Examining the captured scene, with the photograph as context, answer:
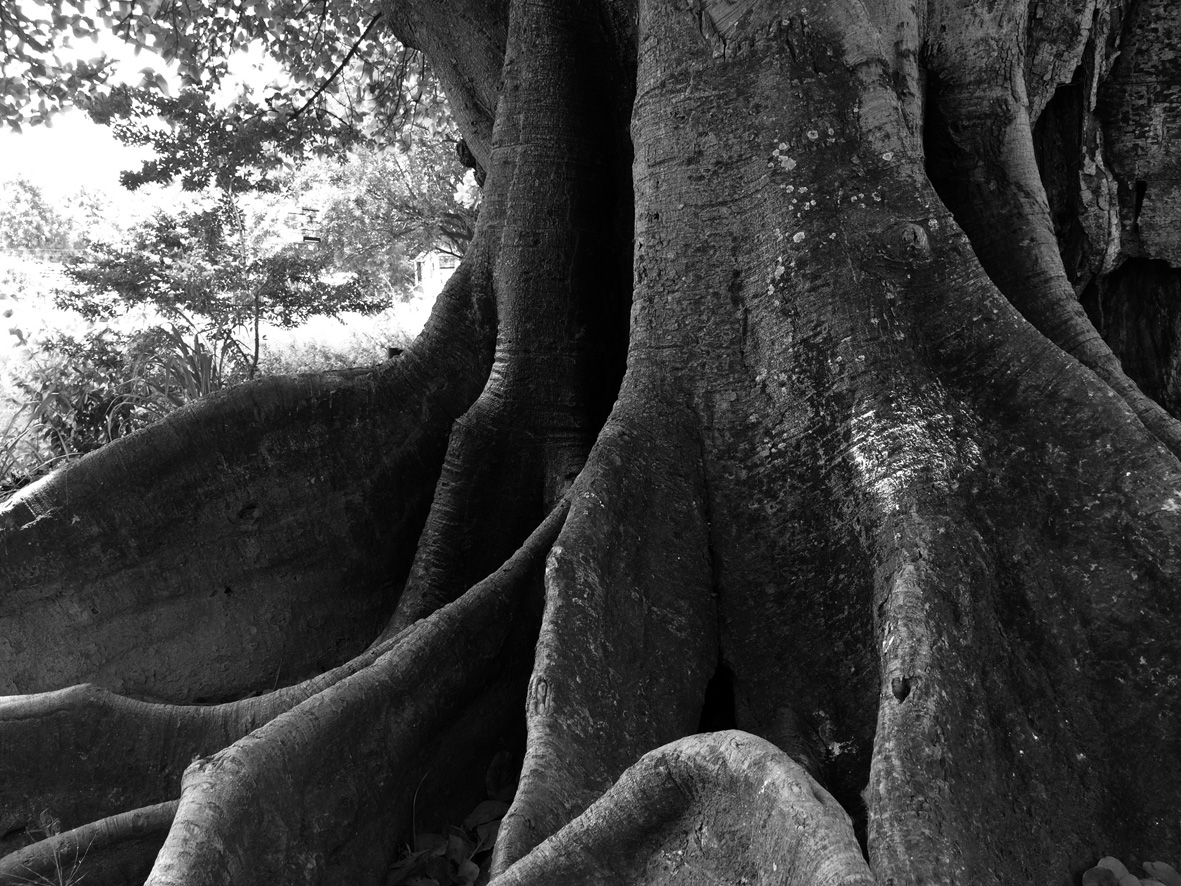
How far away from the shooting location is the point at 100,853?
2.97 meters

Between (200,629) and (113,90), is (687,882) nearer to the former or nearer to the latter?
(200,629)

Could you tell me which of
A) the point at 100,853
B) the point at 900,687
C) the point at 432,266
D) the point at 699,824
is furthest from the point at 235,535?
the point at 432,266

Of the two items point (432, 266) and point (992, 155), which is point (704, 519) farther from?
point (432, 266)

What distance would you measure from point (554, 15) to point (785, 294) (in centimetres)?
251

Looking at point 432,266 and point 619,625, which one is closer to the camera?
point 619,625

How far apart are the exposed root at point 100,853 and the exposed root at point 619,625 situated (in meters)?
1.35

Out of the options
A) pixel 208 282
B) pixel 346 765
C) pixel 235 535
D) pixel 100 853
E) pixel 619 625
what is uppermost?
pixel 208 282

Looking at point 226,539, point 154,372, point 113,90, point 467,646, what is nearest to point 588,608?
point 467,646

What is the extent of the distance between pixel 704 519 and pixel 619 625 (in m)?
0.53

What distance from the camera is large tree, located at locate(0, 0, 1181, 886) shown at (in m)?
2.38

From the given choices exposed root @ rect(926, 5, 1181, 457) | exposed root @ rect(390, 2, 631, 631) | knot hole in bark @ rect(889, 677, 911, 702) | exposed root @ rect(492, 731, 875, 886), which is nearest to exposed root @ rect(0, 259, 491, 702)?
exposed root @ rect(390, 2, 631, 631)

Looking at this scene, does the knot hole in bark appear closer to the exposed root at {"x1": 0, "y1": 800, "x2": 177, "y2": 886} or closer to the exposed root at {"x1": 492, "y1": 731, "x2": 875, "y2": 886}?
the exposed root at {"x1": 492, "y1": 731, "x2": 875, "y2": 886}

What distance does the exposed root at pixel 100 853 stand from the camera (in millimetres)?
2957

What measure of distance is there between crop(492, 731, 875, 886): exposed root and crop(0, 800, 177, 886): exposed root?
5.01ft
